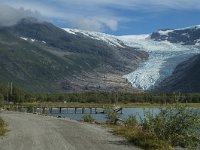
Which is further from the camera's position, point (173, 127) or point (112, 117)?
point (112, 117)

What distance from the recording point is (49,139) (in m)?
34.1

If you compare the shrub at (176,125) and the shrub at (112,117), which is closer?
the shrub at (176,125)

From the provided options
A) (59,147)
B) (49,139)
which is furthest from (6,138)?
(59,147)

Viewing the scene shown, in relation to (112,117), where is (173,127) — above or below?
below

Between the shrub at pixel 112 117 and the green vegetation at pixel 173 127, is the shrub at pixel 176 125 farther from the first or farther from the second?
the shrub at pixel 112 117

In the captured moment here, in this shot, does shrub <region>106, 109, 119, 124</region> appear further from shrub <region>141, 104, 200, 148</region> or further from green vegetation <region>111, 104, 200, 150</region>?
shrub <region>141, 104, 200, 148</region>

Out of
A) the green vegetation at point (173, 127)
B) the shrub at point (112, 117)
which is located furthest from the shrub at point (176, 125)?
the shrub at point (112, 117)

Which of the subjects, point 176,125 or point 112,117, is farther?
point 112,117

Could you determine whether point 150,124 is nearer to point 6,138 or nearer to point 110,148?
point 110,148

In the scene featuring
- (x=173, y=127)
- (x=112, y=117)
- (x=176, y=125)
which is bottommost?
(x=173, y=127)

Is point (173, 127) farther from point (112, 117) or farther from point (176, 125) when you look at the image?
point (112, 117)

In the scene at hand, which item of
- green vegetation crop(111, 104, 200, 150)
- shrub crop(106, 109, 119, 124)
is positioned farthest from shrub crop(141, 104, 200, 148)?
shrub crop(106, 109, 119, 124)

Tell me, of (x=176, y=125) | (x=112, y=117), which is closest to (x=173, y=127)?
(x=176, y=125)

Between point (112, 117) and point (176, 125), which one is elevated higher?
point (112, 117)
